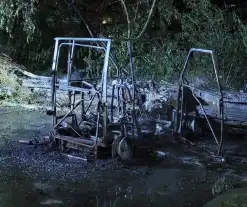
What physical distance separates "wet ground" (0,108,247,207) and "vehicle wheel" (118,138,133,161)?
0.15 m

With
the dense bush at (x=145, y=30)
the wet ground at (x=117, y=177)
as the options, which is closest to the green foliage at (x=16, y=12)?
the dense bush at (x=145, y=30)

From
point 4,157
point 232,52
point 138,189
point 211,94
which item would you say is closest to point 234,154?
point 211,94

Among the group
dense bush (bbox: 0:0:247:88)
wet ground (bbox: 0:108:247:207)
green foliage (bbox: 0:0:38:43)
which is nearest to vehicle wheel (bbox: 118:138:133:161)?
wet ground (bbox: 0:108:247:207)

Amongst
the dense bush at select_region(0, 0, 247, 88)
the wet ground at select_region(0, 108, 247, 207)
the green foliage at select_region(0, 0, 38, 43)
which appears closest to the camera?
the wet ground at select_region(0, 108, 247, 207)

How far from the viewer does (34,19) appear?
547 inches

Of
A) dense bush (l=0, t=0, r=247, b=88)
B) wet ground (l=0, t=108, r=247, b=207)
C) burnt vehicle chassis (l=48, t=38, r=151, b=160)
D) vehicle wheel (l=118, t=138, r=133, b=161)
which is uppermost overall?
dense bush (l=0, t=0, r=247, b=88)

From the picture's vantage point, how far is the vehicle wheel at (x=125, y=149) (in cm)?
769

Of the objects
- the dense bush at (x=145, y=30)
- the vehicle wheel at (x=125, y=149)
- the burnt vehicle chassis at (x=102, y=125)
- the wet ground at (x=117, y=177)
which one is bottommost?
the wet ground at (x=117, y=177)

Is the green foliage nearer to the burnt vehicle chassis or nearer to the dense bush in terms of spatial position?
the dense bush

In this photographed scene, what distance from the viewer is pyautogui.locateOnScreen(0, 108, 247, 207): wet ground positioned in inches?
247

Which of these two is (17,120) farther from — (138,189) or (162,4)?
(162,4)

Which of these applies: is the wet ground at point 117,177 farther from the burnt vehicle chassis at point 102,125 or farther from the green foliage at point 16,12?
the green foliage at point 16,12

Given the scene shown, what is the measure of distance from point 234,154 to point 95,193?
10.5ft

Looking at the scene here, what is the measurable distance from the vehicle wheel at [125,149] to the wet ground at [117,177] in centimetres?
15
